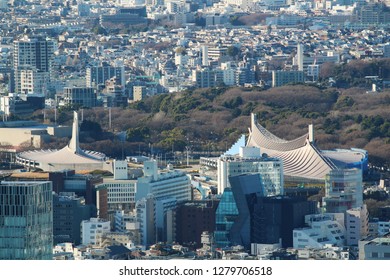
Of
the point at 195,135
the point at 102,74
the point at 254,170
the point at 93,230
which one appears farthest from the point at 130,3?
the point at 93,230

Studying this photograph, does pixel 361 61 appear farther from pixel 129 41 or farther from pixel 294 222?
pixel 294 222

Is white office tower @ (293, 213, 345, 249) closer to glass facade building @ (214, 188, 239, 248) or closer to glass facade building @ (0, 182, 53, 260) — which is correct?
glass facade building @ (214, 188, 239, 248)

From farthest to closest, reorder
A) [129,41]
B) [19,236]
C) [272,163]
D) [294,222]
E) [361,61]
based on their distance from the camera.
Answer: [129,41], [361,61], [272,163], [294,222], [19,236]

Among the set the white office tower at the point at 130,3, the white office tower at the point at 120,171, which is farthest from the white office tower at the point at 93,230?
the white office tower at the point at 130,3

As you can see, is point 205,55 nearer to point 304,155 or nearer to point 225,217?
point 304,155

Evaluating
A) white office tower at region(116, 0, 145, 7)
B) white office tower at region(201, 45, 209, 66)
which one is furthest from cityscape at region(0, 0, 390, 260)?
white office tower at region(116, 0, 145, 7)

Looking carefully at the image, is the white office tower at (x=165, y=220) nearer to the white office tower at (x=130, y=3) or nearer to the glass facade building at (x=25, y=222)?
the glass facade building at (x=25, y=222)
